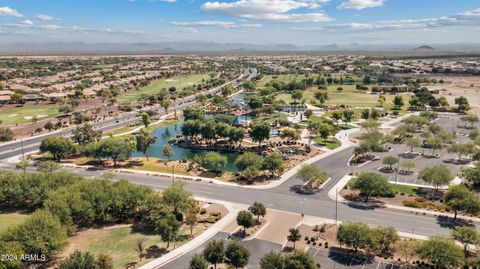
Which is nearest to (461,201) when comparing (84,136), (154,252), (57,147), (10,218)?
(154,252)

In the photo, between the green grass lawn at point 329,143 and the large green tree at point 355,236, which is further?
the green grass lawn at point 329,143

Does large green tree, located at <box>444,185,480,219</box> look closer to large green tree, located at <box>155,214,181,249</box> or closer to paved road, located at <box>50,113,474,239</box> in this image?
paved road, located at <box>50,113,474,239</box>

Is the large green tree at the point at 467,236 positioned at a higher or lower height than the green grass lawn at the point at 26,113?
lower

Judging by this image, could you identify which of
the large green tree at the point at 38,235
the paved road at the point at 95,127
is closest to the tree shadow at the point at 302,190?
the large green tree at the point at 38,235

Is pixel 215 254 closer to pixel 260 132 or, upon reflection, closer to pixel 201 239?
pixel 201 239

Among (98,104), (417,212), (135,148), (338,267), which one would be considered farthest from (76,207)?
(98,104)

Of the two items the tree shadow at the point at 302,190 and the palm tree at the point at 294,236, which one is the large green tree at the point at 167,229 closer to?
the palm tree at the point at 294,236
